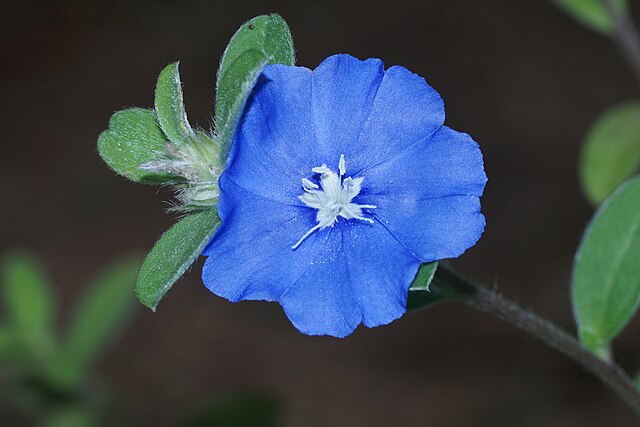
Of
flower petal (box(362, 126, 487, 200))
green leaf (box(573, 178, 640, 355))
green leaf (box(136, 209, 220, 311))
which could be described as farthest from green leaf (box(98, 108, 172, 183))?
green leaf (box(573, 178, 640, 355))

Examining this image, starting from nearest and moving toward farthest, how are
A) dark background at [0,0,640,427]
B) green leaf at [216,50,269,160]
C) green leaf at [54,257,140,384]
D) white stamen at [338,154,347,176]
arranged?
green leaf at [216,50,269,160], white stamen at [338,154,347,176], green leaf at [54,257,140,384], dark background at [0,0,640,427]

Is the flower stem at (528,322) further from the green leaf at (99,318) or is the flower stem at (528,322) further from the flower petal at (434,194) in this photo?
the green leaf at (99,318)

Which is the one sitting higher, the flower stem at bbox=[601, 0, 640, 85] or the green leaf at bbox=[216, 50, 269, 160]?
the flower stem at bbox=[601, 0, 640, 85]

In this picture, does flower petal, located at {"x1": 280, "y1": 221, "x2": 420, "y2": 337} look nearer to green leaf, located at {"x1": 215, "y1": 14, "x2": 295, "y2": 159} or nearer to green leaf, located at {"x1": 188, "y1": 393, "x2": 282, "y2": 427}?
green leaf, located at {"x1": 215, "y1": 14, "x2": 295, "y2": 159}

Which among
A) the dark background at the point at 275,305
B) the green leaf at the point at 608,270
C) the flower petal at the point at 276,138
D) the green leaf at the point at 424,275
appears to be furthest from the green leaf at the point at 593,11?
the green leaf at the point at 424,275

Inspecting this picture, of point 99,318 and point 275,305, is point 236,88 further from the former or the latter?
point 275,305

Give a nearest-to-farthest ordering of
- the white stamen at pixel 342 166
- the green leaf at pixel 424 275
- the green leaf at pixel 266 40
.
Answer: the green leaf at pixel 424 275
the green leaf at pixel 266 40
the white stamen at pixel 342 166
